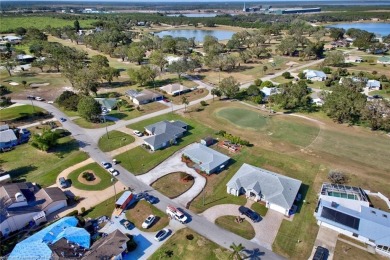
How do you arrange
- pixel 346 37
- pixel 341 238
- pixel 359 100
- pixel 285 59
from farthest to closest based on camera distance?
pixel 346 37 < pixel 285 59 < pixel 359 100 < pixel 341 238

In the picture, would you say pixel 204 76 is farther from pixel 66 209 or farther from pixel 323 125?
pixel 66 209

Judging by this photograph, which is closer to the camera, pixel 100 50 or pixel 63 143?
pixel 63 143

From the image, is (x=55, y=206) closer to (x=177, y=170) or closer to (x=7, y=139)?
(x=177, y=170)

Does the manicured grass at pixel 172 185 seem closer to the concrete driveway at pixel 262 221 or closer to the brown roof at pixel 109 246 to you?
the concrete driveway at pixel 262 221

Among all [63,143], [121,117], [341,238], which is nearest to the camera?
[341,238]

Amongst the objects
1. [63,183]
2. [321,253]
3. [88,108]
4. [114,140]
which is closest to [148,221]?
[63,183]

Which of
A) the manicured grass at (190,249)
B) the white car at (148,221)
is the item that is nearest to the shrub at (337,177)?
the manicured grass at (190,249)

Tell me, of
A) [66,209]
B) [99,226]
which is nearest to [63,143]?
[66,209]
